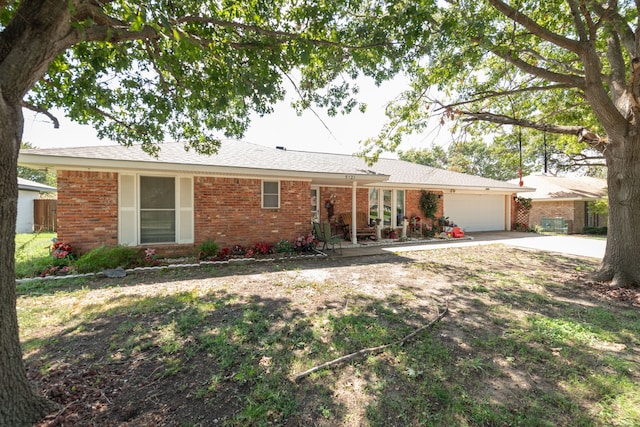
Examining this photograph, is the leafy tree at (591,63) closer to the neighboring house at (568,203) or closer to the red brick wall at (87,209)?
the red brick wall at (87,209)

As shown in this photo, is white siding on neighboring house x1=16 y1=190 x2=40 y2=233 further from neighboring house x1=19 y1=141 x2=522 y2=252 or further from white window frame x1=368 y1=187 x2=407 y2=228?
white window frame x1=368 y1=187 x2=407 y2=228

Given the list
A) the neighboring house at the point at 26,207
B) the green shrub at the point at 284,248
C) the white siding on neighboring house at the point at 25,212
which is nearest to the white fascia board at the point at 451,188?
the green shrub at the point at 284,248

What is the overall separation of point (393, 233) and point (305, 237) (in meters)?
5.60

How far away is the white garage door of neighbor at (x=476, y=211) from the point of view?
50.9 feet

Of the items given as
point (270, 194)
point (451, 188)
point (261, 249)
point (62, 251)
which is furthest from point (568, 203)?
point (62, 251)

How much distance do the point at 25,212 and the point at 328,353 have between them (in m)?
22.6

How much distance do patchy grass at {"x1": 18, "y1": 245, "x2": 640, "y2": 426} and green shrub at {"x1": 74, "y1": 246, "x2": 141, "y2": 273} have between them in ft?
1.84

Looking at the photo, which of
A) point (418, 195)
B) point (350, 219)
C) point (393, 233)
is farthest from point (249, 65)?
point (418, 195)

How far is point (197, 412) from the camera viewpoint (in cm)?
224

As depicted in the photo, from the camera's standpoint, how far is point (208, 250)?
7715 millimetres

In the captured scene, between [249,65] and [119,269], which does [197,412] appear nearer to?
[249,65]

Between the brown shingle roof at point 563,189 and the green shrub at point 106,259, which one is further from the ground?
the brown shingle roof at point 563,189

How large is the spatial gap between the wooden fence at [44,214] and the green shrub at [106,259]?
1441 cm

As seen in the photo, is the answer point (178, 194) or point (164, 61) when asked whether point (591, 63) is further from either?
point (178, 194)
